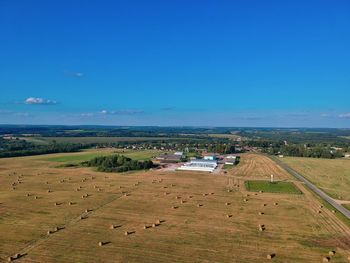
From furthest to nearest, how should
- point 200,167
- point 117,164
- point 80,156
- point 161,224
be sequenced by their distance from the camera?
1. point 80,156
2. point 117,164
3. point 200,167
4. point 161,224

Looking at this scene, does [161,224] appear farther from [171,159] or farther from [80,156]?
[80,156]

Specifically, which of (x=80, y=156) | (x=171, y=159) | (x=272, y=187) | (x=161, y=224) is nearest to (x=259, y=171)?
(x=272, y=187)

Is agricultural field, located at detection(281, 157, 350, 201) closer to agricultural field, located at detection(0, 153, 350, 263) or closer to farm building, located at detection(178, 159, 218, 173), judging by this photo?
agricultural field, located at detection(0, 153, 350, 263)

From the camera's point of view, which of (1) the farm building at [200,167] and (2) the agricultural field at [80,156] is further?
(2) the agricultural field at [80,156]

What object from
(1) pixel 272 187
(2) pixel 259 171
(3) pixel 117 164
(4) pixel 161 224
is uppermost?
(3) pixel 117 164

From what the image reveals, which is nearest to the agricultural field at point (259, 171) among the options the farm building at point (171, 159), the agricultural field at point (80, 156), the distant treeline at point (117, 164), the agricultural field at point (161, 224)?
the agricultural field at point (161, 224)

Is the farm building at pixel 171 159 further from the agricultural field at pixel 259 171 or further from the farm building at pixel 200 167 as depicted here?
the agricultural field at pixel 259 171

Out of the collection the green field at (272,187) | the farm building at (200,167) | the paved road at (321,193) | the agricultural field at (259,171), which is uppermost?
the farm building at (200,167)

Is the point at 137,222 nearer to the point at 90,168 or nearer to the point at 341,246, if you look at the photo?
the point at 341,246
